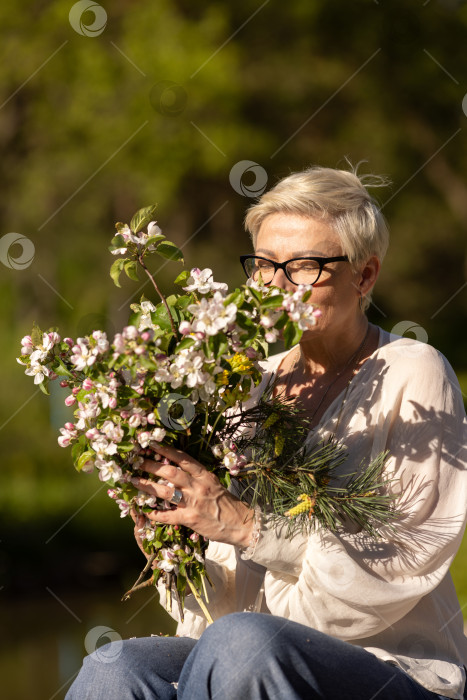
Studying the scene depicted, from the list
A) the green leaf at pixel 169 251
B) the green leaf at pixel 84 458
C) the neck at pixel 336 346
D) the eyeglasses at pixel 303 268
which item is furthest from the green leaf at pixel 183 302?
the neck at pixel 336 346

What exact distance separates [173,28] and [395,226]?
383 cm

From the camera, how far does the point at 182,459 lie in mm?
1961

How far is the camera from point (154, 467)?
1950 mm

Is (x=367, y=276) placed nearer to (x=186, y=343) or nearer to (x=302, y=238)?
(x=302, y=238)

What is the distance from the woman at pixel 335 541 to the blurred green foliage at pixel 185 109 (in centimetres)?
526

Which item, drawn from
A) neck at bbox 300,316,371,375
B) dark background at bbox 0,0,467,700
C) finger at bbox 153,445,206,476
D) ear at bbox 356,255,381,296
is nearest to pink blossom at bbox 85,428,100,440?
finger at bbox 153,445,206,476

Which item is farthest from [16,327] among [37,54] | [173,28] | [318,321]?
[318,321]

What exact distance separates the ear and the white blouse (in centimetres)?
17

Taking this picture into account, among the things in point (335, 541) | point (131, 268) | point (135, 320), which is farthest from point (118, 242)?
point (335, 541)

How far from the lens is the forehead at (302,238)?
2.20 m

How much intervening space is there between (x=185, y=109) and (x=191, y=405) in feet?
21.9

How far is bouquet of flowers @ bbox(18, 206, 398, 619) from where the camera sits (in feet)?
5.97

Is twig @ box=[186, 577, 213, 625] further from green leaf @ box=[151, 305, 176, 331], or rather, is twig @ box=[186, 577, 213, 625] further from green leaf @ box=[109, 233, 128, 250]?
green leaf @ box=[109, 233, 128, 250]

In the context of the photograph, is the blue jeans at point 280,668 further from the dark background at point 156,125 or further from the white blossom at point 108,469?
the dark background at point 156,125
